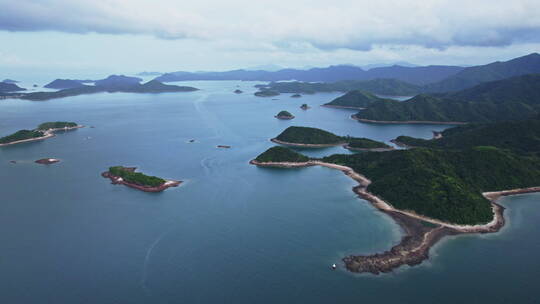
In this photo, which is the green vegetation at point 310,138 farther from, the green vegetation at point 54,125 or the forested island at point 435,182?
the green vegetation at point 54,125

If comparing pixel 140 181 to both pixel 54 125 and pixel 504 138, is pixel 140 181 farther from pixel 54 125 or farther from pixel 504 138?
pixel 54 125

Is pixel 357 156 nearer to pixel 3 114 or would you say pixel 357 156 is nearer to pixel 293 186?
pixel 293 186

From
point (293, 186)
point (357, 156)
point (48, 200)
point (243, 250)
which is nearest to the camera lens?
point (243, 250)

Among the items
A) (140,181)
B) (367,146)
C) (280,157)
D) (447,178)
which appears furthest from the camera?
(367,146)

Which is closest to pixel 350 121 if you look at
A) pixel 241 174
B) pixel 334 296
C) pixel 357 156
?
pixel 357 156

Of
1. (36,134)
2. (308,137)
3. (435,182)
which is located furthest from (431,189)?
Answer: (36,134)

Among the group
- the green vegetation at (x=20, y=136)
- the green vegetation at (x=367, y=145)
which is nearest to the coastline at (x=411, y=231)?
the green vegetation at (x=367, y=145)
